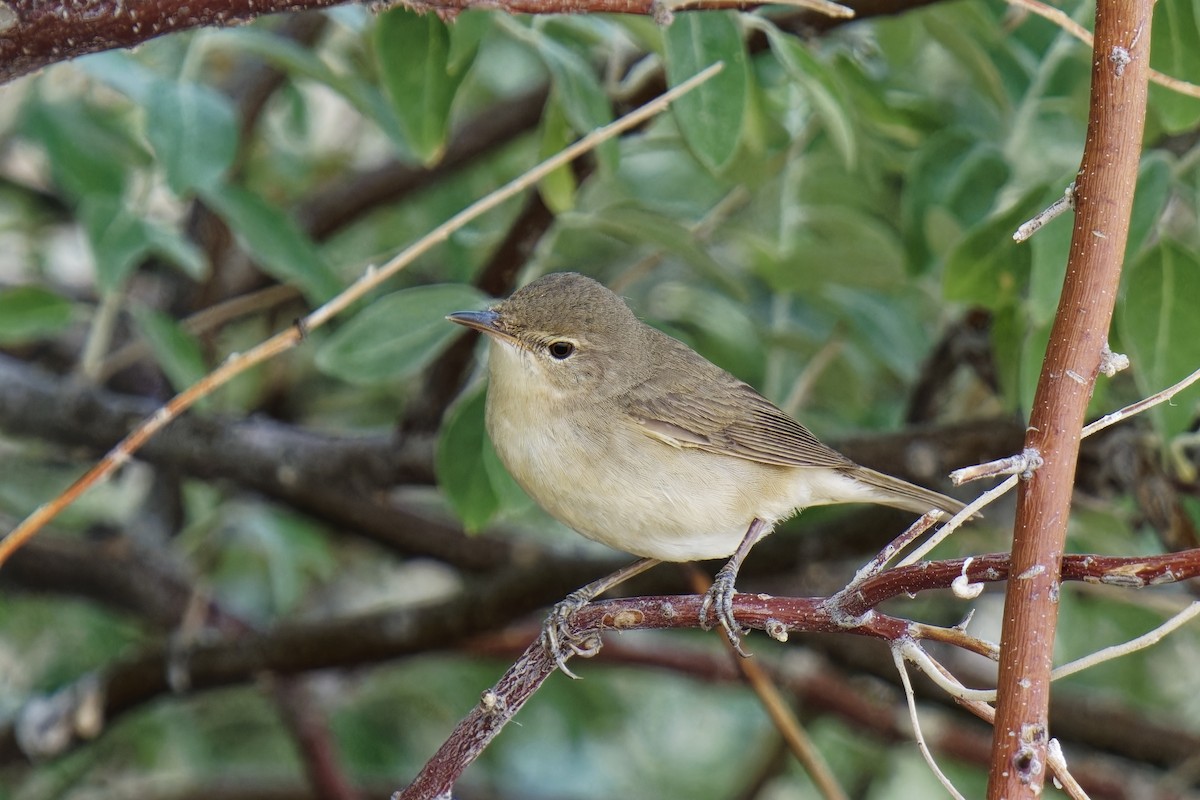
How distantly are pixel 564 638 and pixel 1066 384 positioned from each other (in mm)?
1042

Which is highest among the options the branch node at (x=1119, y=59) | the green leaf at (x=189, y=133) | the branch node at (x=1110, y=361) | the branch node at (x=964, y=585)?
the branch node at (x=1119, y=59)

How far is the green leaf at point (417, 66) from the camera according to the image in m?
2.79

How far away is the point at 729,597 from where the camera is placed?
5.90 ft

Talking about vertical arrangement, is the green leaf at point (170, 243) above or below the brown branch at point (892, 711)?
above

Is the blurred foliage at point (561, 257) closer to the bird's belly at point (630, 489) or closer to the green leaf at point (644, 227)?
the green leaf at point (644, 227)

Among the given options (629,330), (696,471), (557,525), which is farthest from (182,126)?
(557,525)

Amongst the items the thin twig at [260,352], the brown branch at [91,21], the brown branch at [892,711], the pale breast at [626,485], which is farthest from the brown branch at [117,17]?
the brown branch at [892,711]

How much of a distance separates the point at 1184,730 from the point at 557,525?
2.12 meters

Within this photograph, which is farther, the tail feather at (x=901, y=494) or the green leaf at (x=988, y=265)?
the tail feather at (x=901, y=494)

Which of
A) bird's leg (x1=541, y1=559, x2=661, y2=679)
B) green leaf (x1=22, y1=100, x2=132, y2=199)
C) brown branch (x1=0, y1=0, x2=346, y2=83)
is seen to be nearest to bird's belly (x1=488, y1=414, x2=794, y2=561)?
bird's leg (x1=541, y1=559, x2=661, y2=679)

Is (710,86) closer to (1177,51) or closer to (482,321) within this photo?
(482,321)

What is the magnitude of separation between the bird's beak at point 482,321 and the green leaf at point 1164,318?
48.8 inches

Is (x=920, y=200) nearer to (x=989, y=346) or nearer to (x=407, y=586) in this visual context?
(x=989, y=346)

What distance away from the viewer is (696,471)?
2.96m
